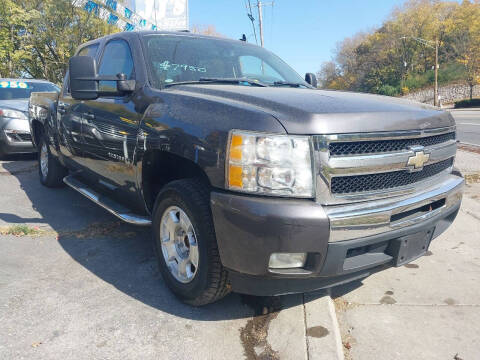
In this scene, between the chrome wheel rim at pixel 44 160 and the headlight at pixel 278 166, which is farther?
the chrome wheel rim at pixel 44 160

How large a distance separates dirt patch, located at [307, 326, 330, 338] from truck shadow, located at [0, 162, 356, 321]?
1.07ft

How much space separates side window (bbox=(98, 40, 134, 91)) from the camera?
10.7ft

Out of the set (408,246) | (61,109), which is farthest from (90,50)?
(408,246)

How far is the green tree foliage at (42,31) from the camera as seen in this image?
21781 mm

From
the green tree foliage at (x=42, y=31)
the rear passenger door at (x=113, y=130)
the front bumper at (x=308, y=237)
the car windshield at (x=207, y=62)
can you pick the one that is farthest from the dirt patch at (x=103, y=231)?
the green tree foliage at (x=42, y=31)

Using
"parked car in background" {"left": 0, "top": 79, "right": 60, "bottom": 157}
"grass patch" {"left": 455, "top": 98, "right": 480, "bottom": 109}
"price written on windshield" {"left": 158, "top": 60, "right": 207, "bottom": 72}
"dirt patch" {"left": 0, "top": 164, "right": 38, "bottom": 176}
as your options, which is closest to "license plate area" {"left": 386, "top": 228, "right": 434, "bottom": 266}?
"price written on windshield" {"left": 158, "top": 60, "right": 207, "bottom": 72}

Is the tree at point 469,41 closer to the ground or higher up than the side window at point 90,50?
higher up

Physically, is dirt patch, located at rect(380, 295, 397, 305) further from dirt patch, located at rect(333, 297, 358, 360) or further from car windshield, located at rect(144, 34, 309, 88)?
car windshield, located at rect(144, 34, 309, 88)

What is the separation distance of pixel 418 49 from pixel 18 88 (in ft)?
207

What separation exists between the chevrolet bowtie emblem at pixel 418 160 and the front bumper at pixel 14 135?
7124 millimetres

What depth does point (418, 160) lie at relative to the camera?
239cm

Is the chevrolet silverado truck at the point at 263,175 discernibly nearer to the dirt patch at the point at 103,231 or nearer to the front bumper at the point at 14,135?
the dirt patch at the point at 103,231

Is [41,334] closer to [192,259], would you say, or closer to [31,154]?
[192,259]

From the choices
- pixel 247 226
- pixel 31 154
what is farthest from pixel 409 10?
pixel 247 226
